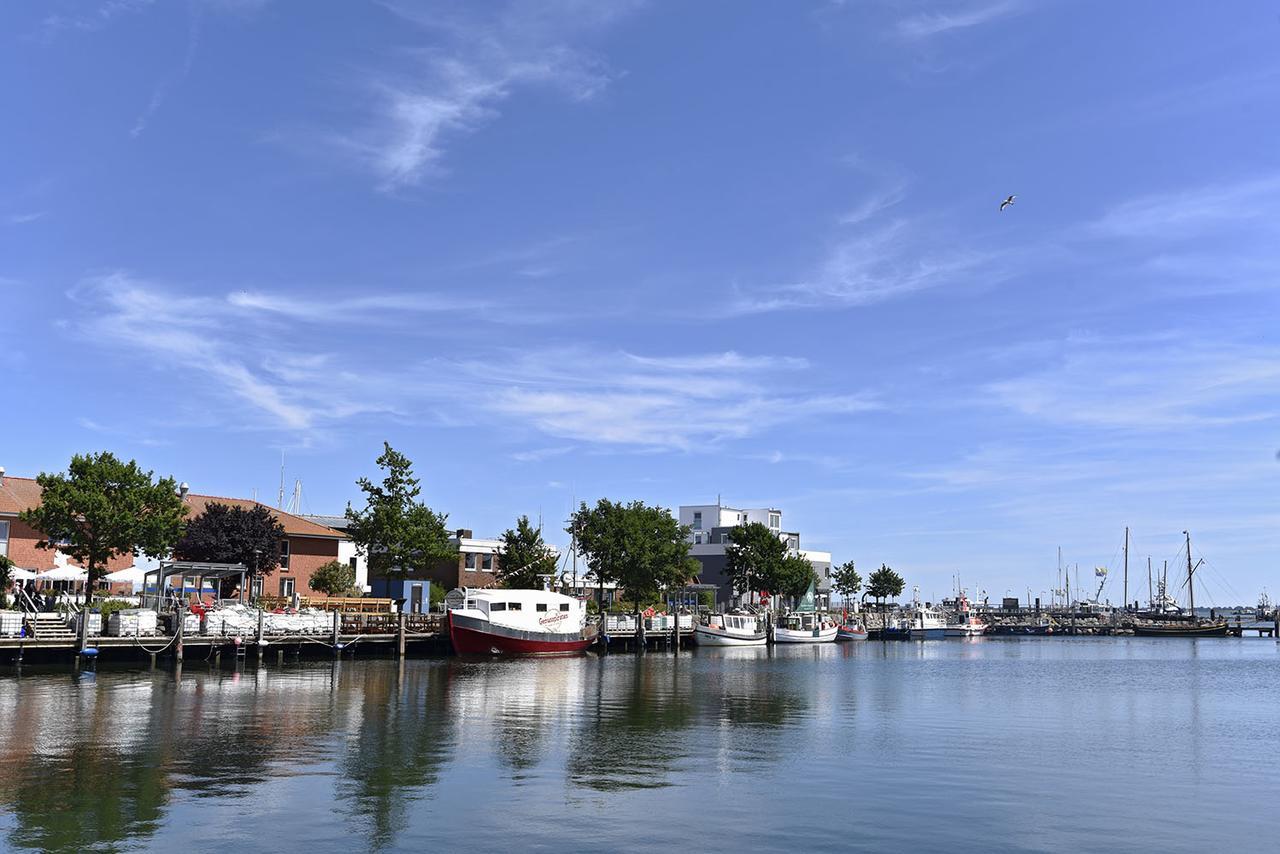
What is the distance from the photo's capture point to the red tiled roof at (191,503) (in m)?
82.9

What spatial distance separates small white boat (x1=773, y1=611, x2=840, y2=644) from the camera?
406ft

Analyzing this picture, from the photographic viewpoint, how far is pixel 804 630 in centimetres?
12812

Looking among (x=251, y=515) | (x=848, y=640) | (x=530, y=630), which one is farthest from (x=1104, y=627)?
(x=251, y=515)

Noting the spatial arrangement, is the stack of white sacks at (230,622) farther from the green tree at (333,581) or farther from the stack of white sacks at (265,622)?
the green tree at (333,581)

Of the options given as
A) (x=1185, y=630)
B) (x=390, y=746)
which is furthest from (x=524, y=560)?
(x=1185, y=630)

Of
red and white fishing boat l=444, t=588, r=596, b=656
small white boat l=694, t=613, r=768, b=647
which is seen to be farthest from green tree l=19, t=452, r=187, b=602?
small white boat l=694, t=613, r=768, b=647

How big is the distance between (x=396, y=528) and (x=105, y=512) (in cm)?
→ 2321

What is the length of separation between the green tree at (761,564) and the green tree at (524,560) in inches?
1579

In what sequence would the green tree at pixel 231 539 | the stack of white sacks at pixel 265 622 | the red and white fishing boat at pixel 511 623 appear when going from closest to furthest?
the stack of white sacks at pixel 265 622 < the red and white fishing boat at pixel 511 623 < the green tree at pixel 231 539

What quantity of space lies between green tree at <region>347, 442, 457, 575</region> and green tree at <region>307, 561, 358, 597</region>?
6.00m

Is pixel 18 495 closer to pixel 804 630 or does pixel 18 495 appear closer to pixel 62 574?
pixel 62 574

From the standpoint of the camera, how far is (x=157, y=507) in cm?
7144

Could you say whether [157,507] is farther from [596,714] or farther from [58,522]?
[596,714]

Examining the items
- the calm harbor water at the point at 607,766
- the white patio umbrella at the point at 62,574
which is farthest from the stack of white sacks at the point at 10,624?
the white patio umbrella at the point at 62,574
